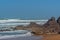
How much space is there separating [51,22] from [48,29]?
81.9 inches

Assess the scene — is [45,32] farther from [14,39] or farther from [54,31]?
[14,39]

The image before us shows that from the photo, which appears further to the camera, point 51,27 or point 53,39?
point 51,27

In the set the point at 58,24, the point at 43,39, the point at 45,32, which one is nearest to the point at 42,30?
the point at 45,32

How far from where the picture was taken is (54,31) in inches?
1069

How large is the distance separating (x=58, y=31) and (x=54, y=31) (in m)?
0.62

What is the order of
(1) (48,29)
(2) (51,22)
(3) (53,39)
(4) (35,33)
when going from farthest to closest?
(2) (51,22)
(1) (48,29)
(4) (35,33)
(3) (53,39)

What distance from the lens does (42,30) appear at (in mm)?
26781

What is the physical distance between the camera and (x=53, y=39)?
20.1m

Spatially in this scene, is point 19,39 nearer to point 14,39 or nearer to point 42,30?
point 14,39

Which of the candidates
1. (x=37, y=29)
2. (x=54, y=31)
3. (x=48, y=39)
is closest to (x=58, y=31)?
(x=54, y=31)

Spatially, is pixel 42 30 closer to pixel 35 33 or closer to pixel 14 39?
pixel 35 33

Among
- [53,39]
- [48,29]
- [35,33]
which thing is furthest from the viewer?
[48,29]

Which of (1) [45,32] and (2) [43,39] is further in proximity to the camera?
(1) [45,32]

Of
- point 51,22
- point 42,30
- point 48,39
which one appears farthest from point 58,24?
point 48,39
